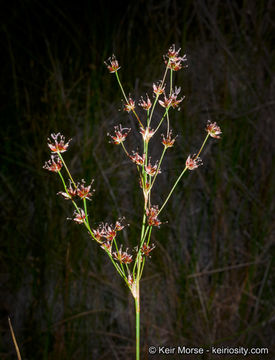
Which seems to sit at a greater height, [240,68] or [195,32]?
[195,32]

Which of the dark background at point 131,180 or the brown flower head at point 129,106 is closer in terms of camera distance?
the brown flower head at point 129,106

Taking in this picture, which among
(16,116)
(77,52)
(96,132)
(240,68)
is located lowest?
(96,132)

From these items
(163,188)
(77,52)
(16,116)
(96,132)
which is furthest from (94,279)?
(77,52)

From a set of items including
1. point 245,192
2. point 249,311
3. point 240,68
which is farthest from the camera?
point 240,68

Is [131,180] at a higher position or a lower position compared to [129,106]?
higher

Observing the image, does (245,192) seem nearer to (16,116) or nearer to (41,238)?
(41,238)

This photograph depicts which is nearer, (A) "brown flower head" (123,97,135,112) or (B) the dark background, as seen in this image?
(A) "brown flower head" (123,97,135,112)

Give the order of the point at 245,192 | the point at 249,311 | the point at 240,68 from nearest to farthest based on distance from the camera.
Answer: the point at 249,311
the point at 245,192
the point at 240,68

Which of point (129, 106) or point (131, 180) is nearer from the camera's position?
point (129, 106)
